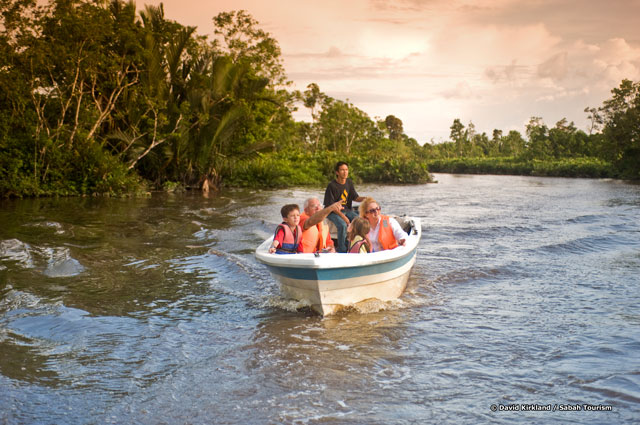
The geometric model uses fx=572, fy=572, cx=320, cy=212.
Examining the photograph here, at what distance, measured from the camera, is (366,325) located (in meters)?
6.46

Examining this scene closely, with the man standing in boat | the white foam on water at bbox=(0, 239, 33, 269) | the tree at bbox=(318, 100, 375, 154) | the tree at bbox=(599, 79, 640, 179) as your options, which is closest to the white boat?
the man standing in boat

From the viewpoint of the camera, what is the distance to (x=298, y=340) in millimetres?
5973

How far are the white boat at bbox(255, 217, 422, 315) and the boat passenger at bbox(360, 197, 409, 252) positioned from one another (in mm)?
244

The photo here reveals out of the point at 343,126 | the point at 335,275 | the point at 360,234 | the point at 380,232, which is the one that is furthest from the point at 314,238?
the point at 343,126

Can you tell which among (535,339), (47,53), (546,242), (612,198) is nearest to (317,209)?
(535,339)

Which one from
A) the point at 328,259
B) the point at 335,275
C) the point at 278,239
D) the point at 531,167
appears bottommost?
the point at 335,275

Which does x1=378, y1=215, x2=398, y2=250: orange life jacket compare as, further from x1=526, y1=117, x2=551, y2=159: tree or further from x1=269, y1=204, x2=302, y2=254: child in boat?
x1=526, y1=117, x2=551, y2=159: tree

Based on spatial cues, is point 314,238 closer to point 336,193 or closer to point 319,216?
point 319,216

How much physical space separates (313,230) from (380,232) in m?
0.90

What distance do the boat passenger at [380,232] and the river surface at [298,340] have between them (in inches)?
30.9

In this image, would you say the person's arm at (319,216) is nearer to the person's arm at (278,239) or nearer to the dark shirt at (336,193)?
the person's arm at (278,239)

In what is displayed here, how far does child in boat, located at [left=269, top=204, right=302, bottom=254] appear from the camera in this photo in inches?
278

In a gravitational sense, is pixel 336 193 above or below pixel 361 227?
above

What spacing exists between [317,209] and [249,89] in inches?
780
